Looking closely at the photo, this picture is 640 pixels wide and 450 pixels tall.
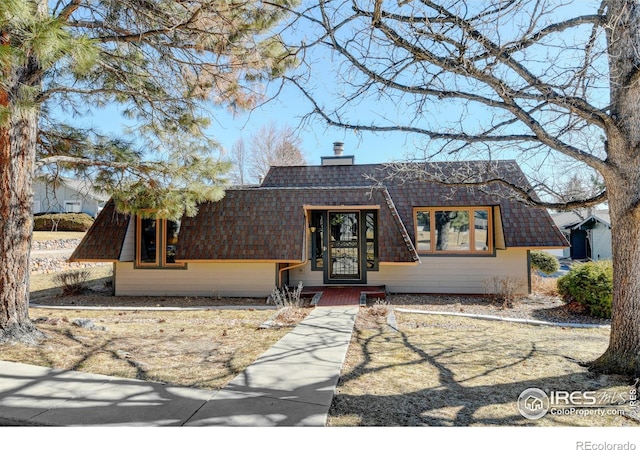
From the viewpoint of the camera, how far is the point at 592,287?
8188 mm

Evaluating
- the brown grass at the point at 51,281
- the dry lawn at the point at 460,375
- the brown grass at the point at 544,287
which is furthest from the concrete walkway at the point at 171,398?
the brown grass at the point at 544,287

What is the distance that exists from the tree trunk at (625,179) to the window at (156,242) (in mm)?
10069

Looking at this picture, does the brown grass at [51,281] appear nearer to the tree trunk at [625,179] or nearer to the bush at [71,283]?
the bush at [71,283]

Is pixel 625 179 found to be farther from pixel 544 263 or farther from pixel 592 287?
pixel 544 263

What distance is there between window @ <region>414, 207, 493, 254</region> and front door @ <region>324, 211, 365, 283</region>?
198cm

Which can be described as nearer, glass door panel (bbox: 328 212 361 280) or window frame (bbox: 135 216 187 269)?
window frame (bbox: 135 216 187 269)

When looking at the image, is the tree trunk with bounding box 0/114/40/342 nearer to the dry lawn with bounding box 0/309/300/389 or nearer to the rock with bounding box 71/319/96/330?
the dry lawn with bounding box 0/309/300/389

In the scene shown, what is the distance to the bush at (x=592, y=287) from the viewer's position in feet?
26.3

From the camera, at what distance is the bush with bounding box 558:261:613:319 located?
26.3 ft

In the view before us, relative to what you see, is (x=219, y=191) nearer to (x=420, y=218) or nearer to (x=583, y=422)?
(x=420, y=218)

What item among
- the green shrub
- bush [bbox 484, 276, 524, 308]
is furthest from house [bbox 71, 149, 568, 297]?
the green shrub

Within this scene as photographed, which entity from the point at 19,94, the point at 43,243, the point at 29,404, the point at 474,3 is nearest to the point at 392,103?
the point at 474,3

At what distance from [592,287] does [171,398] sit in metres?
9.29
